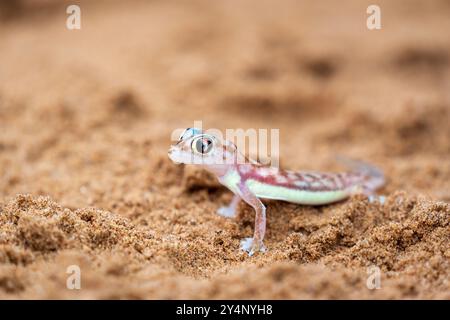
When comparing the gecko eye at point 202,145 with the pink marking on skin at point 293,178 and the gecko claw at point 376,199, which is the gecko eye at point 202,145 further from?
the gecko claw at point 376,199

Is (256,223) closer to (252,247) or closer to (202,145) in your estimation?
(252,247)

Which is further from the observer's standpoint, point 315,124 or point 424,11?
point 424,11

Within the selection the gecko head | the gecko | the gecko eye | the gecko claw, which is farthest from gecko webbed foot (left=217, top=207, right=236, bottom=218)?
the gecko claw

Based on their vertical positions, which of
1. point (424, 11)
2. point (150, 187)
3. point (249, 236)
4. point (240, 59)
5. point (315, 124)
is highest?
point (424, 11)

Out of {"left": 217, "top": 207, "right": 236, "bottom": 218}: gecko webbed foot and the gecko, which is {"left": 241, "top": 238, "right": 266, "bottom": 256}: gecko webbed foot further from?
{"left": 217, "top": 207, "right": 236, "bottom": 218}: gecko webbed foot

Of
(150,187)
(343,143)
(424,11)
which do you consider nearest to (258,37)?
(343,143)

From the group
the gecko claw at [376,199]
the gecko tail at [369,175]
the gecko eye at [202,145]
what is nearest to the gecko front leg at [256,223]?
the gecko eye at [202,145]
